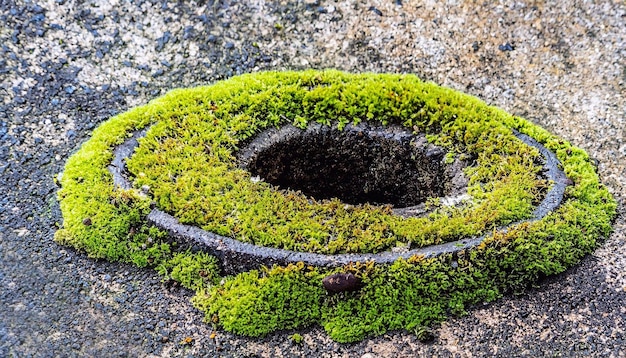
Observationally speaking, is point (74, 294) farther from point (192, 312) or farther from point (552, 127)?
point (552, 127)

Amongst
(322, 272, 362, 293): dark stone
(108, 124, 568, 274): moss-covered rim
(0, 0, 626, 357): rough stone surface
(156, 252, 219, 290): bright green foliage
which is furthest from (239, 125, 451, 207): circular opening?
(322, 272, 362, 293): dark stone

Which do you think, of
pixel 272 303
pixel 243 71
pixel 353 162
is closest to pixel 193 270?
pixel 272 303

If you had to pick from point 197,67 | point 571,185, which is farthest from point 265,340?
point 197,67

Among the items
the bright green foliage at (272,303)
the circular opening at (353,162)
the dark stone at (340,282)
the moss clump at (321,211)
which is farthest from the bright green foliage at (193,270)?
the circular opening at (353,162)

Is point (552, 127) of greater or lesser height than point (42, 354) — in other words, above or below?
above

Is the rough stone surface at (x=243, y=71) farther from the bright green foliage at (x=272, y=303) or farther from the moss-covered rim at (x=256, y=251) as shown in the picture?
the moss-covered rim at (x=256, y=251)

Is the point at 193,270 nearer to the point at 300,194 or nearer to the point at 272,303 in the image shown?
the point at 272,303
